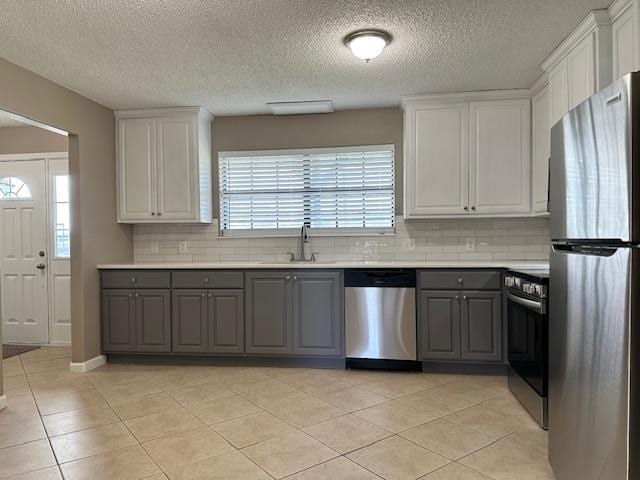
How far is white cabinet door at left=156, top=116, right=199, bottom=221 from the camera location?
4.26 m

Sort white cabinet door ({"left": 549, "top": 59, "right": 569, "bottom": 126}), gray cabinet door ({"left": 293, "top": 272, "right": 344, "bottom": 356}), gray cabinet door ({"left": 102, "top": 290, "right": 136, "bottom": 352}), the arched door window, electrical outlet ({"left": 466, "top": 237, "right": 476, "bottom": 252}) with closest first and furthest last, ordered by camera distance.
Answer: white cabinet door ({"left": 549, "top": 59, "right": 569, "bottom": 126}) → gray cabinet door ({"left": 293, "top": 272, "right": 344, "bottom": 356}) → gray cabinet door ({"left": 102, "top": 290, "right": 136, "bottom": 352}) → electrical outlet ({"left": 466, "top": 237, "right": 476, "bottom": 252}) → the arched door window

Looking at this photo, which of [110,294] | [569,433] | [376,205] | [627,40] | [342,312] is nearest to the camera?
[569,433]

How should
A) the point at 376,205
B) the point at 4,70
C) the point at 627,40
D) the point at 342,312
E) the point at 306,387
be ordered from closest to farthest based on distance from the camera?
the point at 627,40 < the point at 4,70 < the point at 306,387 < the point at 342,312 < the point at 376,205

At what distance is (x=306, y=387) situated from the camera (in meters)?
3.37

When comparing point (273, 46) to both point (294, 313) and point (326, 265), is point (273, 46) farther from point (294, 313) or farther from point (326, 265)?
point (294, 313)

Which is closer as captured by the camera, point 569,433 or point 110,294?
point 569,433

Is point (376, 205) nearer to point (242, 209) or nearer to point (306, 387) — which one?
point (242, 209)

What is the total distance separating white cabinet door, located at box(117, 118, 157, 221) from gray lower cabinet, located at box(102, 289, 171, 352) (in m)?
0.81

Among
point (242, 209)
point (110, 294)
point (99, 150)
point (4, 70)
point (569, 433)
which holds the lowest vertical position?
point (569, 433)

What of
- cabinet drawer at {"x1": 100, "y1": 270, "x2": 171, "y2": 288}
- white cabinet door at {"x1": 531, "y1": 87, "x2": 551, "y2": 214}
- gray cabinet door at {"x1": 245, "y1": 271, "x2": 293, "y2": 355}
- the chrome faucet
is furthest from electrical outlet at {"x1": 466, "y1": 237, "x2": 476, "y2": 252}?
cabinet drawer at {"x1": 100, "y1": 270, "x2": 171, "y2": 288}

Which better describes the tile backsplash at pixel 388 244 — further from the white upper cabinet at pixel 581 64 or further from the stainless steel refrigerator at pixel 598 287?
the stainless steel refrigerator at pixel 598 287

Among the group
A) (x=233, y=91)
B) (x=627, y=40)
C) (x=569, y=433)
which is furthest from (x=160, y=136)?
(x=569, y=433)

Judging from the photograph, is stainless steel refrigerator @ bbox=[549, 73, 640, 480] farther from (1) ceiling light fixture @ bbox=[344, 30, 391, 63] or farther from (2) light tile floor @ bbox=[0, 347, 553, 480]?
(1) ceiling light fixture @ bbox=[344, 30, 391, 63]

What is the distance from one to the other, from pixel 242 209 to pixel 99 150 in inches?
56.8
